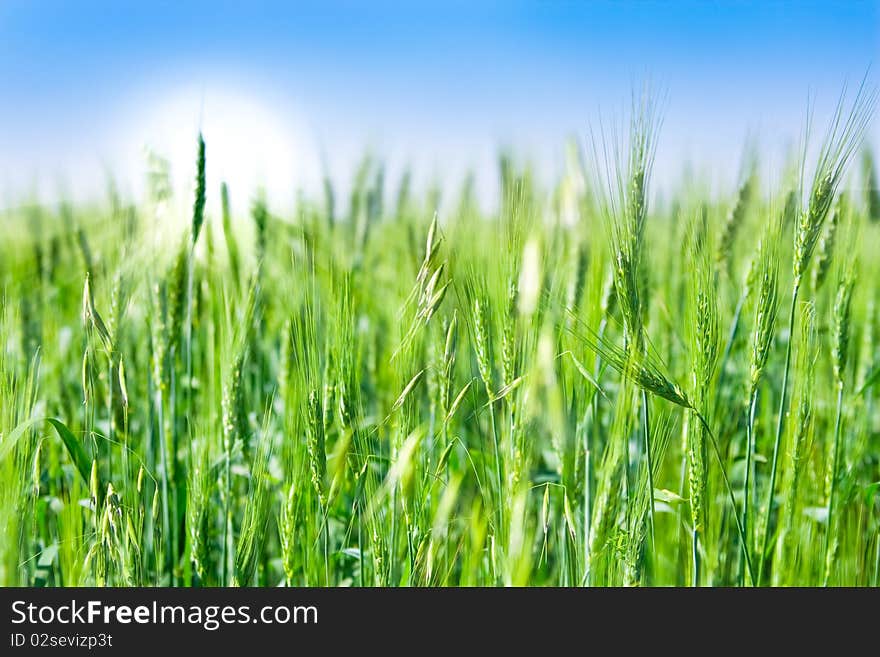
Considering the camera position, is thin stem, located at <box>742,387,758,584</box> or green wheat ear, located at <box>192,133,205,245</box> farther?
green wheat ear, located at <box>192,133,205,245</box>

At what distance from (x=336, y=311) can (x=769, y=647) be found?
56 centimetres

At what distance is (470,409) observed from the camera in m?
0.81

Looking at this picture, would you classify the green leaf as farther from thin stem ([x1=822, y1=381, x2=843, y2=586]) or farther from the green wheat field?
thin stem ([x1=822, y1=381, x2=843, y2=586])

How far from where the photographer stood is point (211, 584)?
2.51 ft

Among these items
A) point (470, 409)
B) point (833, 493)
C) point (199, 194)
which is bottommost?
point (833, 493)

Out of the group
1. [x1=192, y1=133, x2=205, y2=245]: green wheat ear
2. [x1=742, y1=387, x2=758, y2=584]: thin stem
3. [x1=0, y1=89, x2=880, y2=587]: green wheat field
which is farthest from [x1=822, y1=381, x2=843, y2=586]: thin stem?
[x1=192, y1=133, x2=205, y2=245]: green wheat ear

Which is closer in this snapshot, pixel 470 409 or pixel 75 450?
pixel 75 450

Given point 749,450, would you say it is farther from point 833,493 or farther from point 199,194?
point 199,194

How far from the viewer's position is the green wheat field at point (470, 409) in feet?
2.14

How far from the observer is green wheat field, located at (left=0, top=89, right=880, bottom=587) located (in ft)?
2.14

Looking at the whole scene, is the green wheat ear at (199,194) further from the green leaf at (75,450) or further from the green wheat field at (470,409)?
the green leaf at (75,450)

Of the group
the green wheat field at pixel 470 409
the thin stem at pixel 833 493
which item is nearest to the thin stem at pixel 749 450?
the green wheat field at pixel 470 409

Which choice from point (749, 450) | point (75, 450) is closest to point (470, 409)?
point (749, 450)

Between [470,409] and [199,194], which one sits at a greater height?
[199,194]
